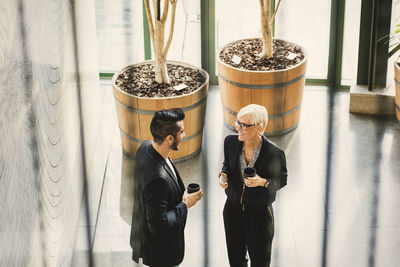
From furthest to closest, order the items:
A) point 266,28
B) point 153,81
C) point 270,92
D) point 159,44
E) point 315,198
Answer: point 266,28
point 270,92
point 153,81
point 159,44
point 315,198

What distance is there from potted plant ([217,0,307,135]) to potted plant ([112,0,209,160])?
0.28 m

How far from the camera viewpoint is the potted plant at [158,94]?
4883 millimetres

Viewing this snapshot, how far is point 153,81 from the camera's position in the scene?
517 centimetres

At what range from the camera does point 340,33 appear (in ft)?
20.2

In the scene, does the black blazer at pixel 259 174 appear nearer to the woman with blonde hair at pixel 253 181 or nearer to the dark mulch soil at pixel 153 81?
the woman with blonde hair at pixel 253 181

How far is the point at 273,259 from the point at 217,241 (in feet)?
1.24

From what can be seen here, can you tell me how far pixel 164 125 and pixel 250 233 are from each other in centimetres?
78

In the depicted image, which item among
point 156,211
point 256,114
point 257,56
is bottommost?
point 156,211

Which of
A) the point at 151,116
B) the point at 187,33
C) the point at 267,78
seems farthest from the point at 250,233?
the point at 187,33

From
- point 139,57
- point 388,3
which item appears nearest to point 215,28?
point 139,57

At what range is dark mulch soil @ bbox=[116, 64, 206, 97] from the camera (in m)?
5.01

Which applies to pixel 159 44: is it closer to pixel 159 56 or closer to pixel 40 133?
pixel 159 56

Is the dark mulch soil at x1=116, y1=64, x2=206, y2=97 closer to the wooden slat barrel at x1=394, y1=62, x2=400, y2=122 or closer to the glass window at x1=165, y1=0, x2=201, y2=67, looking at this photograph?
the glass window at x1=165, y1=0, x2=201, y2=67

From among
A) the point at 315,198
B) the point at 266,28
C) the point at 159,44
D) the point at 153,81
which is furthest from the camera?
the point at 266,28
